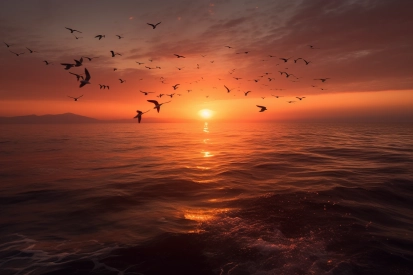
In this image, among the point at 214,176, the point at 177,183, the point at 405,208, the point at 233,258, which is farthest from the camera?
the point at 214,176

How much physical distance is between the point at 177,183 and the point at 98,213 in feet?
20.6

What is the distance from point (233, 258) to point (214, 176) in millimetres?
11265

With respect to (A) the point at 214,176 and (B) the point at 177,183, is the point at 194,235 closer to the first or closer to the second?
(B) the point at 177,183

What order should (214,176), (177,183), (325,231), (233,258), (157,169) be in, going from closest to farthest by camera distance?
(233,258) → (325,231) → (177,183) → (214,176) → (157,169)

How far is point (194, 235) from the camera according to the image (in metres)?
9.87

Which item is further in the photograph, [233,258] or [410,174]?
[410,174]

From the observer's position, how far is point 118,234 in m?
10.1

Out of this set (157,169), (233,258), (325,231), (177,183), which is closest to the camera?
(233,258)

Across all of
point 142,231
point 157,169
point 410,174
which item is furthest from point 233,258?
point 410,174

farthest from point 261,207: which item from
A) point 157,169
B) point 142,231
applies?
point 157,169

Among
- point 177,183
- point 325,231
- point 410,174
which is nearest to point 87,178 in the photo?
point 177,183

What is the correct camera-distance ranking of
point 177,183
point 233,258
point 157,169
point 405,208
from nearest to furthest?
1. point 233,258
2. point 405,208
3. point 177,183
4. point 157,169

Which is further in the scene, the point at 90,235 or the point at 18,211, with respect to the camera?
the point at 18,211

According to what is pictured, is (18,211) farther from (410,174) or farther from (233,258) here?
(410,174)
